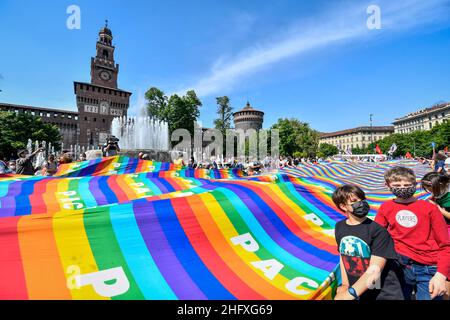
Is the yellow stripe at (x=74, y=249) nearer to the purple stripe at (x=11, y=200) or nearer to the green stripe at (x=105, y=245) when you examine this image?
the green stripe at (x=105, y=245)

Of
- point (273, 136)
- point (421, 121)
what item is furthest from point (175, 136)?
point (421, 121)

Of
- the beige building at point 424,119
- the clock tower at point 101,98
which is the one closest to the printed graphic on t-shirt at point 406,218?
the clock tower at point 101,98

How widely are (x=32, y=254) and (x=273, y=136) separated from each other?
46.8 metres

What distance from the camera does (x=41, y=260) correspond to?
2.04 m

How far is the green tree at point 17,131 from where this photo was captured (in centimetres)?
3722

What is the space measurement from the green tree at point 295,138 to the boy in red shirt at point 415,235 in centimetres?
4695

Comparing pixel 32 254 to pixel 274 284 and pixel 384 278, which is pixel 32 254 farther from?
pixel 384 278

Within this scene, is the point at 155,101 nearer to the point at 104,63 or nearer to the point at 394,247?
the point at 104,63

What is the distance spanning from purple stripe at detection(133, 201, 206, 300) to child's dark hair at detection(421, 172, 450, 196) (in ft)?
8.47

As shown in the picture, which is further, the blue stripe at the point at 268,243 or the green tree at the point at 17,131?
the green tree at the point at 17,131

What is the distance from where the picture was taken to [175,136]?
4406 cm

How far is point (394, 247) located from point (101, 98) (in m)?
63.5

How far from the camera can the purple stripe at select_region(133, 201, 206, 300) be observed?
6.73 ft

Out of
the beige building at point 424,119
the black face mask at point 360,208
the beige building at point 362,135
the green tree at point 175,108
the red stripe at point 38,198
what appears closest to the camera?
the black face mask at point 360,208
